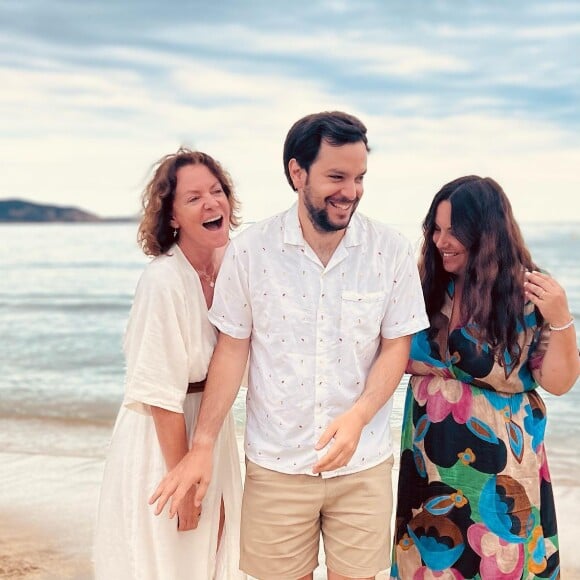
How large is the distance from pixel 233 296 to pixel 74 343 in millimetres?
11156

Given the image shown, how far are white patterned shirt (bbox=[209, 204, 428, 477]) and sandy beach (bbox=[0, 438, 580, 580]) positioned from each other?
5.83 ft

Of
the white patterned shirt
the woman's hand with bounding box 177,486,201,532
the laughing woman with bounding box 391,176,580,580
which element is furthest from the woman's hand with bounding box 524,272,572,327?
the woman's hand with bounding box 177,486,201,532

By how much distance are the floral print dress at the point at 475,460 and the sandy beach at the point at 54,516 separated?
140 centimetres

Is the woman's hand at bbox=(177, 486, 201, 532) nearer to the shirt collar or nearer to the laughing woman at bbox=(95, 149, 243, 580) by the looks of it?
the laughing woman at bbox=(95, 149, 243, 580)

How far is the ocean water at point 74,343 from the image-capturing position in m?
7.00

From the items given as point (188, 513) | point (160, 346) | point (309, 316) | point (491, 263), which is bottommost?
point (188, 513)

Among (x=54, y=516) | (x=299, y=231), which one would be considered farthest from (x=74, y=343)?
(x=299, y=231)

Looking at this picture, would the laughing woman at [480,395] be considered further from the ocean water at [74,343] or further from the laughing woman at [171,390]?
Result: the laughing woman at [171,390]

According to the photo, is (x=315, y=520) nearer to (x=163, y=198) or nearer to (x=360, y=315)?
(x=360, y=315)

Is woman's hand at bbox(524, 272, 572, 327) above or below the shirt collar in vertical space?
below

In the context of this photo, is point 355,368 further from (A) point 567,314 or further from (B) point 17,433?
(B) point 17,433

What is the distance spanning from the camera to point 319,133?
2.27m

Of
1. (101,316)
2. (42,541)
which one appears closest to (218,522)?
(42,541)

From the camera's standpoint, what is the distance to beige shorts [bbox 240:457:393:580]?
2449 millimetres
